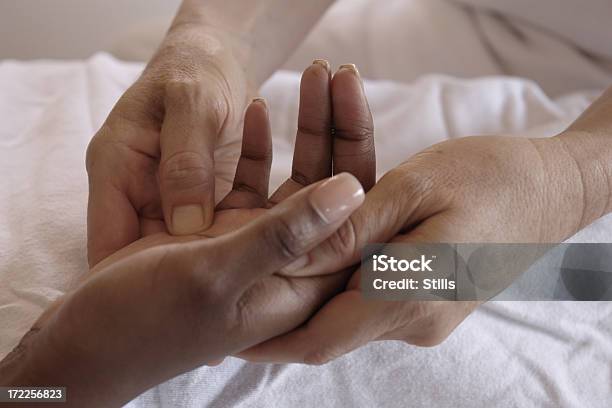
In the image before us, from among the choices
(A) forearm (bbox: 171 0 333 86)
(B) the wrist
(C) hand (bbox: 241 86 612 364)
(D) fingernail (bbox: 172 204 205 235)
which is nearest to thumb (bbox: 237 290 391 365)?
(C) hand (bbox: 241 86 612 364)

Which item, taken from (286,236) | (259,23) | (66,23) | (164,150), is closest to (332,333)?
(286,236)

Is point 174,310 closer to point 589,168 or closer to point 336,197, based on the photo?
point 336,197

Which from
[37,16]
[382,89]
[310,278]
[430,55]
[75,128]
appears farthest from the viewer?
[37,16]

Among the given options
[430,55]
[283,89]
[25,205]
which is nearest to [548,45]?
[430,55]

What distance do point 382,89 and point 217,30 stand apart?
0.23 meters

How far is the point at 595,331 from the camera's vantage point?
0.58 meters

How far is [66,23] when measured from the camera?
1.63 m

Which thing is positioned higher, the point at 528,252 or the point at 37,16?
the point at 37,16

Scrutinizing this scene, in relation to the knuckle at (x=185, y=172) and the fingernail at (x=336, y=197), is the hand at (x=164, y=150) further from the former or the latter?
the fingernail at (x=336, y=197)

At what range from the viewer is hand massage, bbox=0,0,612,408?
1.34 feet

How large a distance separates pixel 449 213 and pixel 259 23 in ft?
1.50

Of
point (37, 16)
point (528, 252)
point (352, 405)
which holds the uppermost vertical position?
point (37, 16)

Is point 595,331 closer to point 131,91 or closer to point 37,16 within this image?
point 131,91

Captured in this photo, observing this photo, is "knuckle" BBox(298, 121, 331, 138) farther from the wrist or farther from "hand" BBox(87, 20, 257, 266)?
the wrist
